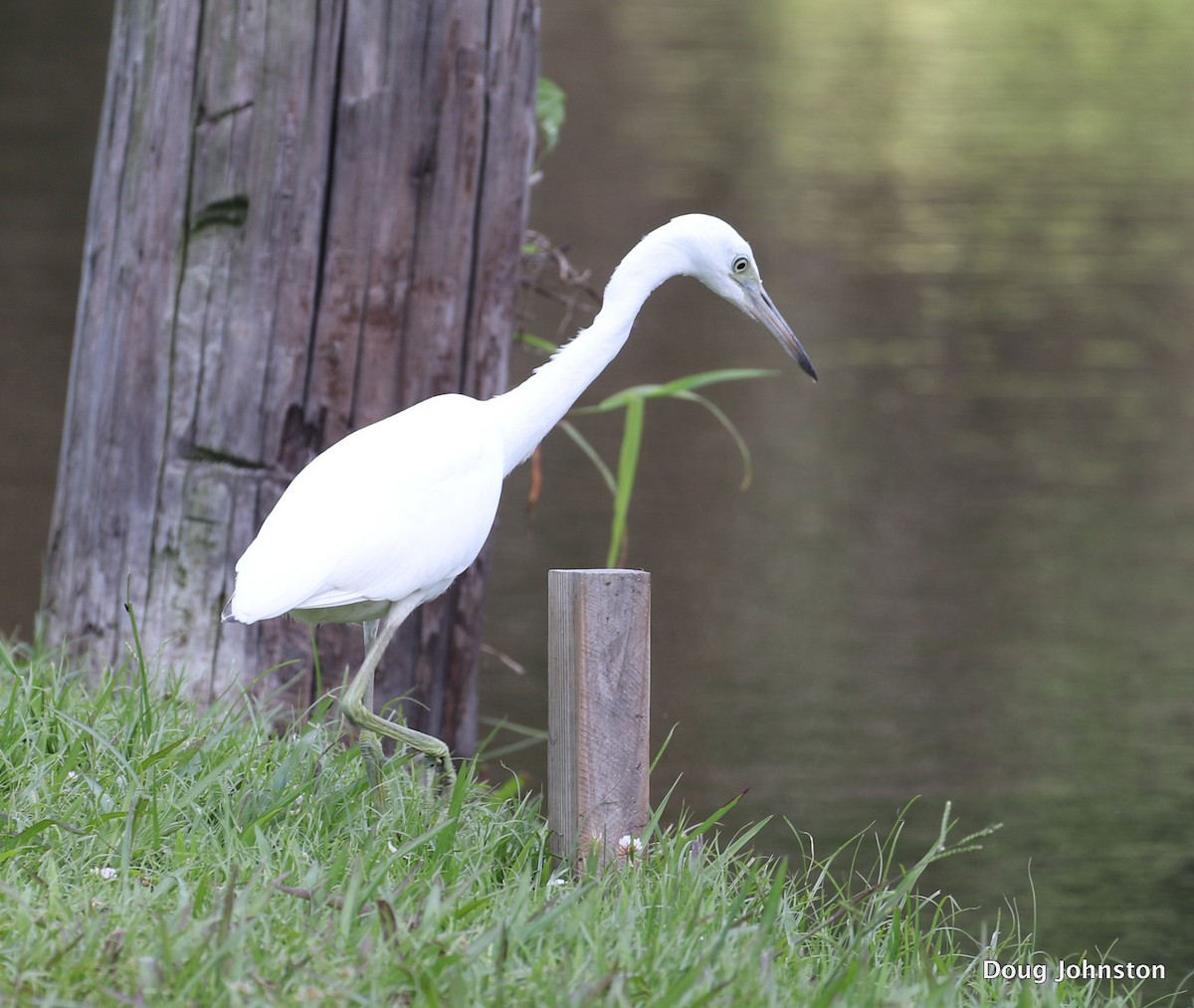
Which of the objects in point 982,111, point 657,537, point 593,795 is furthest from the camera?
point 982,111

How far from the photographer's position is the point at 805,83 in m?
23.4

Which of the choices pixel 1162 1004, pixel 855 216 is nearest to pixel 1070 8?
pixel 855 216

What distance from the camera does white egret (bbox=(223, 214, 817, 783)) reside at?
3568mm

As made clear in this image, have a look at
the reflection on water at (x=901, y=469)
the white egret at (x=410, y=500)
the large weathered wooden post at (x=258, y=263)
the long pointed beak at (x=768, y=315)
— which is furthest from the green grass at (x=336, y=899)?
the reflection on water at (x=901, y=469)

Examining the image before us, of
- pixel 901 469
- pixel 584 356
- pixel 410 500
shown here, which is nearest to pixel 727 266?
pixel 584 356

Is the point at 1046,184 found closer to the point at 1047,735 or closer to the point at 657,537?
the point at 657,537

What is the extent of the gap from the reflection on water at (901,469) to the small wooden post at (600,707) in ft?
8.50

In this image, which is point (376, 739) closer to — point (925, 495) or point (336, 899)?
point (336, 899)

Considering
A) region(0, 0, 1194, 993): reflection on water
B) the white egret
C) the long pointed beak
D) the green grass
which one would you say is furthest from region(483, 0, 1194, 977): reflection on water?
the white egret

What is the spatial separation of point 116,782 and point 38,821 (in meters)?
0.33

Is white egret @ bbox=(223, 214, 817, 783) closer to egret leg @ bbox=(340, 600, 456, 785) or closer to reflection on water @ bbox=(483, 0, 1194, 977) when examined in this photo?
egret leg @ bbox=(340, 600, 456, 785)

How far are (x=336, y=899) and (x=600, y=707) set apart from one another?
2.47 ft

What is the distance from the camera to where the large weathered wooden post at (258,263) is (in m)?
4.46

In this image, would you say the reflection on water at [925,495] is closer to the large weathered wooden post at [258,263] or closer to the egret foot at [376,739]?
the large weathered wooden post at [258,263]
